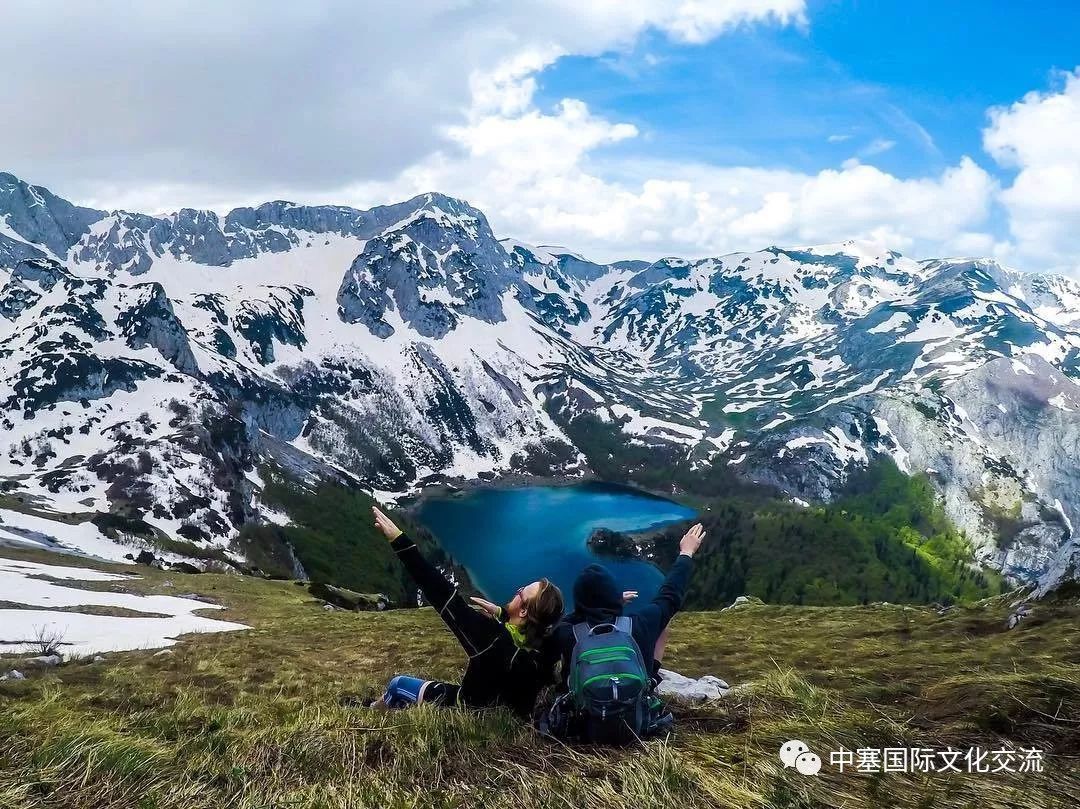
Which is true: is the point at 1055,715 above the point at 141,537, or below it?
above

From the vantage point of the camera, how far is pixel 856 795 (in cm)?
479

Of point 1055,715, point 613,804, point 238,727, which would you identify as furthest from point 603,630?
point 238,727

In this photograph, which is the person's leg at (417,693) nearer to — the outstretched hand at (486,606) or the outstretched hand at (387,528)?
the outstretched hand at (486,606)

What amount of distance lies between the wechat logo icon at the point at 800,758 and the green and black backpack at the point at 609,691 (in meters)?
1.43

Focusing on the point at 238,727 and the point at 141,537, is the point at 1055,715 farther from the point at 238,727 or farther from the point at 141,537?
the point at 141,537

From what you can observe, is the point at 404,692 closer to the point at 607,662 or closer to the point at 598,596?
the point at 598,596

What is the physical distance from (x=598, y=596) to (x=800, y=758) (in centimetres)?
258

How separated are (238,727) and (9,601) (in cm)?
4577

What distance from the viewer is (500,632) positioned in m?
7.69

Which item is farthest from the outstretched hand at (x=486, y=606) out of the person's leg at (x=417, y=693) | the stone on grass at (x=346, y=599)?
the stone on grass at (x=346, y=599)

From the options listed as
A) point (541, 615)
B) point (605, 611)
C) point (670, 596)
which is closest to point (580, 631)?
point (605, 611)

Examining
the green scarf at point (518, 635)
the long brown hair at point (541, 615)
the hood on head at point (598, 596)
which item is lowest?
the green scarf at point (518, 635)

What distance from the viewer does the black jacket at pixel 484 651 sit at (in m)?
7.48

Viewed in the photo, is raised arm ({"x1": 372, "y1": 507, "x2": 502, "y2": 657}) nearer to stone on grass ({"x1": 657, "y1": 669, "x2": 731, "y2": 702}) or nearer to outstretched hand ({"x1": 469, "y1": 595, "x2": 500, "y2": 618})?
outstretched hand ({"x1": 469, "y1": 595, "x2": 500, "y2": 618})
